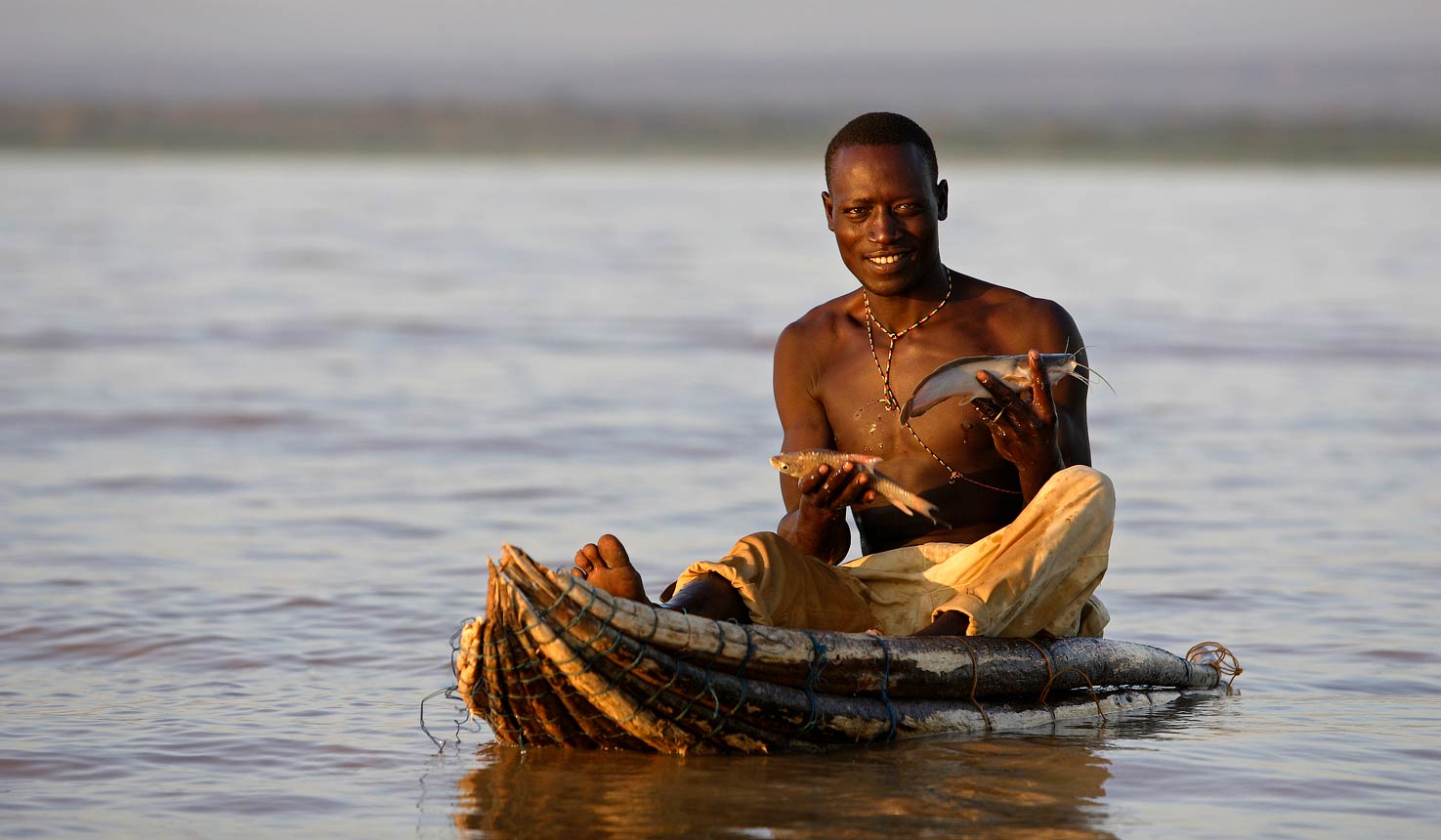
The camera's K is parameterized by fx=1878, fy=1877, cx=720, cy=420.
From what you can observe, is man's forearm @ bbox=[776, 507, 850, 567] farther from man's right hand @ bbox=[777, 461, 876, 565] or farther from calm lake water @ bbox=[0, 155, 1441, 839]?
calm lake water @ bbox=[0, 155, 1441, 839]

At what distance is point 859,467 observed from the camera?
4984mm

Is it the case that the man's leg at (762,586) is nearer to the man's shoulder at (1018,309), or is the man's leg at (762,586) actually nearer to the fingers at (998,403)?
the fingers at (998,403)

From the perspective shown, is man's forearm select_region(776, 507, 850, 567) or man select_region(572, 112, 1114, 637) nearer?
man select_region(572, 112, 1114, 637)

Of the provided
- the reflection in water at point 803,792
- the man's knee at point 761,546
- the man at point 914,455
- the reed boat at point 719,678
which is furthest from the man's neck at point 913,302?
the reflection in water at point 803,792

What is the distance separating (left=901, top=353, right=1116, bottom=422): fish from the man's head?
1.72 ft

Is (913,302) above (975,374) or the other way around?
above

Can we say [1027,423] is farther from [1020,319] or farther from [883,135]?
[883,135]

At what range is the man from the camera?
523 cm

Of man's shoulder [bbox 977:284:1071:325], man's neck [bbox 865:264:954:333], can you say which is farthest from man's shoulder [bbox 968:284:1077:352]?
man's neck [bbox 865:264:954:333]

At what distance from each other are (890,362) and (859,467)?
82 cm

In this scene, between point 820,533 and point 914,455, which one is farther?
point 914,455

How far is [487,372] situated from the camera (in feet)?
50.2

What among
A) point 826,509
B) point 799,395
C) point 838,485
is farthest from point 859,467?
point 799,395

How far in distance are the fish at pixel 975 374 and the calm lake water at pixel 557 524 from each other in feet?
3.41
